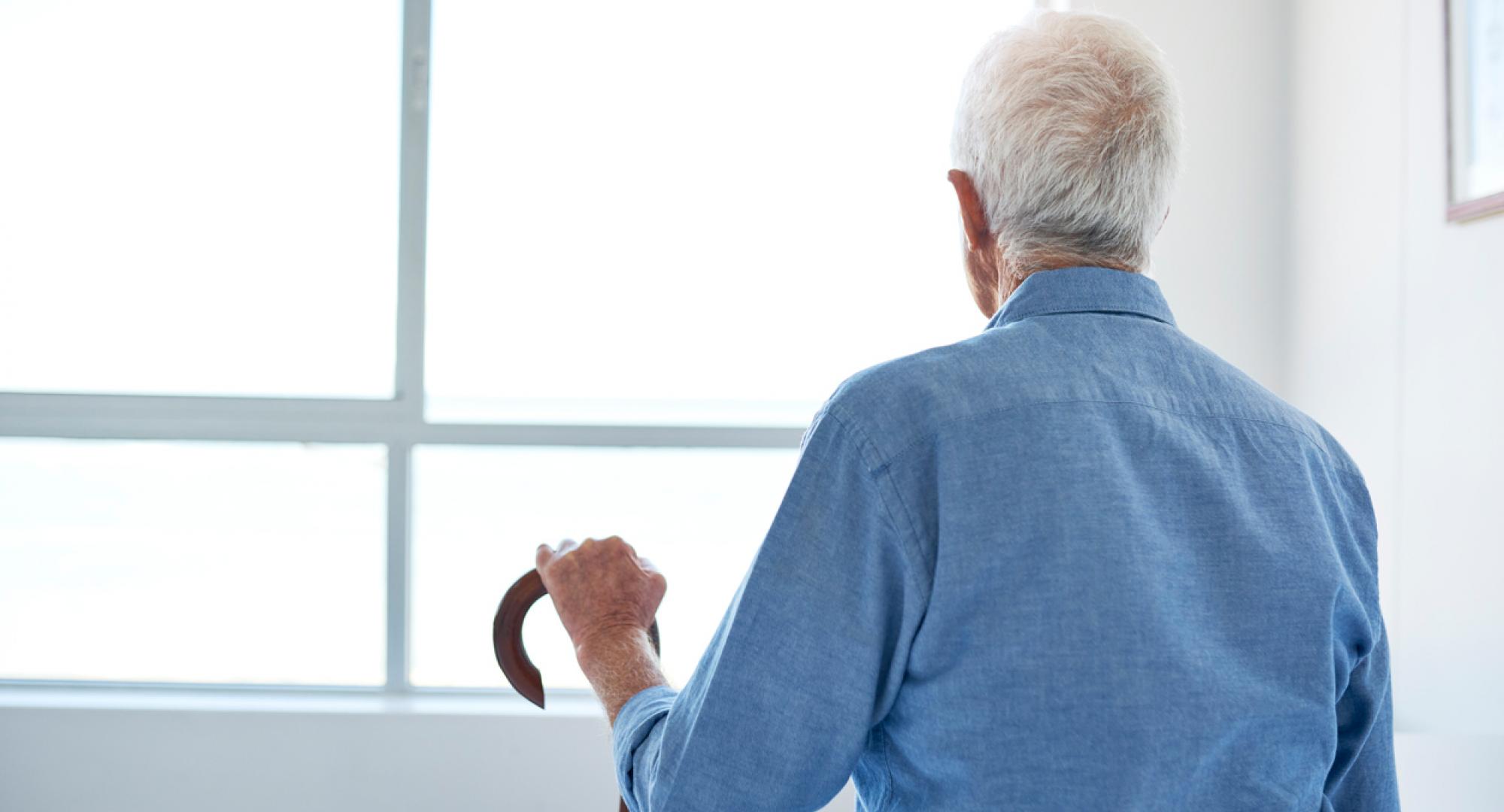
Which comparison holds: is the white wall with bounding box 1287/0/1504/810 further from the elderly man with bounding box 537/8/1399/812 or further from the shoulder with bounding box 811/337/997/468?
the shoulder with bounding box 811/337/997/468

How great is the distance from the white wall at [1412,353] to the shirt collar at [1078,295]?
1.03m

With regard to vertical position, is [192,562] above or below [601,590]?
below

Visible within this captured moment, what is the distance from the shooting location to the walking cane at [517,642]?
38.3 inches

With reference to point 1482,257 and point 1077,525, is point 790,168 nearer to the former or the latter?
point 1482,257

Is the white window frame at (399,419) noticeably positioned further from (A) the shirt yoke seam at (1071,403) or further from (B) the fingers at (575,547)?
(A) the shirt yoke seam at (1071,403)

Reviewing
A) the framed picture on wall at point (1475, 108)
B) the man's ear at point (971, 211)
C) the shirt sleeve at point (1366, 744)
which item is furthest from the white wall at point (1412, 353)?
the man's ear at point (971, 211)

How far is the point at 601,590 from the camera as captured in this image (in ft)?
3.13

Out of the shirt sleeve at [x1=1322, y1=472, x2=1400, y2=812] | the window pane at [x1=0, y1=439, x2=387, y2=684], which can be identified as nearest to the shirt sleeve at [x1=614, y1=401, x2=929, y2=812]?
the shirt sleeve at [x1=1322, y1=472, x2=1400, y2=812]

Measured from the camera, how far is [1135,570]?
2.29ft

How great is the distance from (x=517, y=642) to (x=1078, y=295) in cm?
59

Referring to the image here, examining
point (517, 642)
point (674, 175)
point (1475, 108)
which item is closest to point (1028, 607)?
point (517, 642)

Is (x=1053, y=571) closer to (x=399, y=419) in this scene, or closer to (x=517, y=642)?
(x=517, y=642)

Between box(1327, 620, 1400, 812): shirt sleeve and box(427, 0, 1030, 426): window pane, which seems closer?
box(1327, 620, 1400, 812): shirt sleeve

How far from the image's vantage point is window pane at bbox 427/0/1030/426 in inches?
93.6
